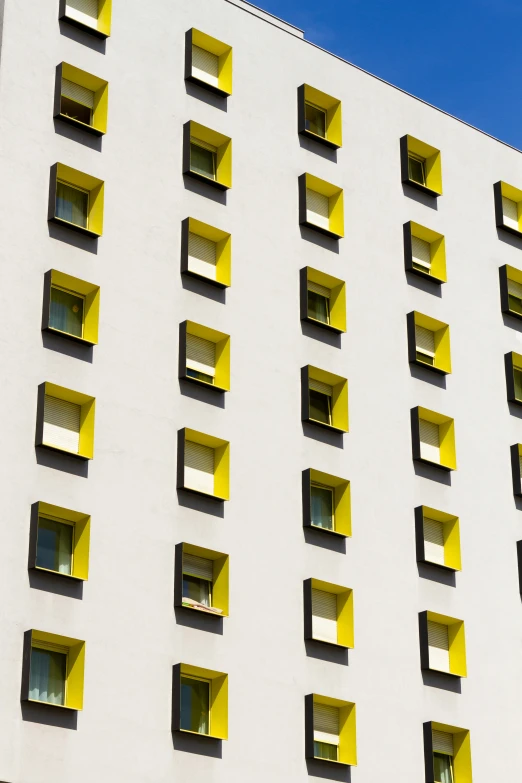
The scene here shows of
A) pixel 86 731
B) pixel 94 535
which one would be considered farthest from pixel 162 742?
pixel 94 535

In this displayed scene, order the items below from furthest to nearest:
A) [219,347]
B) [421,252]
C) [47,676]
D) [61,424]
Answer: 1. [421,252]
2. [219,347]
3. [61,424]
4. [47,676]

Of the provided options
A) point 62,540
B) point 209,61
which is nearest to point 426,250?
point 209,61

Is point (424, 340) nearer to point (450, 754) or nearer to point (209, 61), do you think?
point (209, 61)

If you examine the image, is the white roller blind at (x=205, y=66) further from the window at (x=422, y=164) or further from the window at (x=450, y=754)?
the window at (x=450, y=754)

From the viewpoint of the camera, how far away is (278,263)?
42.2 meters

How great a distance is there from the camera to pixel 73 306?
1495 inches

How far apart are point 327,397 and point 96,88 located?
10.8m

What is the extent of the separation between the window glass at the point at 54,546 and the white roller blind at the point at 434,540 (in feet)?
37.5

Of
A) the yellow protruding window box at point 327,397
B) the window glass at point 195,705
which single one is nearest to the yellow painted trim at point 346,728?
the window glass at point 195,705

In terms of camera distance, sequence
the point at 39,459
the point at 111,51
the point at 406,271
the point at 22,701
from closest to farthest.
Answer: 1. the point at 22,701
2. the point at 39,459
3. the point at 111,51
4. the point at 406,271

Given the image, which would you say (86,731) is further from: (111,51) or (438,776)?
(111,51)

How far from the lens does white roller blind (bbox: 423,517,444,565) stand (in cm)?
4203

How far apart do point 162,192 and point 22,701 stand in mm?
14962

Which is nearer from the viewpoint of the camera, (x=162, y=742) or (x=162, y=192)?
(x=162, y=742)
